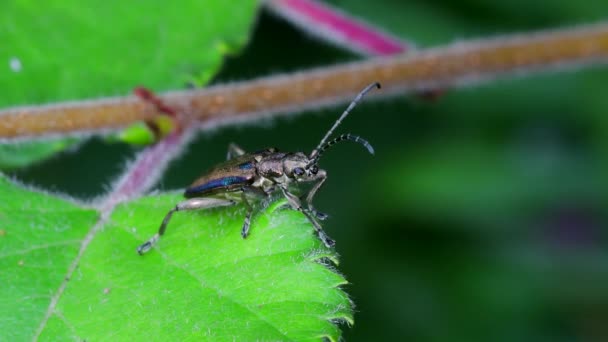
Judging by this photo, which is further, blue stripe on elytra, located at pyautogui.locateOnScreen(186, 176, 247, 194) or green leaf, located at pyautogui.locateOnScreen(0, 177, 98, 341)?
blue stripe on elytra, located at pyautogui.locateOnScreen(186, 176, 247, 194)

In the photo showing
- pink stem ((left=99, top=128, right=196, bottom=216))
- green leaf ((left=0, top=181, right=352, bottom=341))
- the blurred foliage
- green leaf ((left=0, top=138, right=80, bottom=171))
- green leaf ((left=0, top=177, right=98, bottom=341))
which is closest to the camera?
green leaf ((left=0, top=181, right=352, bottom=341))

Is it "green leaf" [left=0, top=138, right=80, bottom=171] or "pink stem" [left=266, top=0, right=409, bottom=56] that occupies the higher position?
"pink stem" [left=266, top=0, right=409, bottom=56]

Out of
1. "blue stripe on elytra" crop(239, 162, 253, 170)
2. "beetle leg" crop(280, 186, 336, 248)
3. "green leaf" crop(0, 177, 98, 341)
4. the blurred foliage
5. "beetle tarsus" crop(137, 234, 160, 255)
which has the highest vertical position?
the blurred foliage

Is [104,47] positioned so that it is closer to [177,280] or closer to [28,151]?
[28,151]

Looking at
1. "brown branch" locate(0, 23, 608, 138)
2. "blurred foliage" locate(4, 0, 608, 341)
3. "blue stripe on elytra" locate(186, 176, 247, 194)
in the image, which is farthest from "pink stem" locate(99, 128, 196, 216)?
"blurred foliage" locate(4, 0, 608, 341)

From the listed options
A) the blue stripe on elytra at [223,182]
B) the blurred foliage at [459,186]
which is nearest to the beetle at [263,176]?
the blue stripe on elytra at [223,182]

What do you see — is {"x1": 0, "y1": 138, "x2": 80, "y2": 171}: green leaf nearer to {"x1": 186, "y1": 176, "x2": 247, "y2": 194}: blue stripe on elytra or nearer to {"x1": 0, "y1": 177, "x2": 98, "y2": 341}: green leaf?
{"x1": 0, "y1": 177, "x2": 98, "y2": 341}: green leaf

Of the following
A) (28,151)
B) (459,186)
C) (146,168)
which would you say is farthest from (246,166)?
(459,186)

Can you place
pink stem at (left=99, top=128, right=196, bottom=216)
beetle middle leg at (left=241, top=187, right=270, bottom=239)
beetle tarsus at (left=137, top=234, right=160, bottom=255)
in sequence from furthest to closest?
pink stem at (left=99, top=128, right=196, bottom=216)
beetle tarsus at (left=137, top=234, right=160, bottom=255)
beetle middle leg at (left=241, top=187, right=270, bottom=239)
